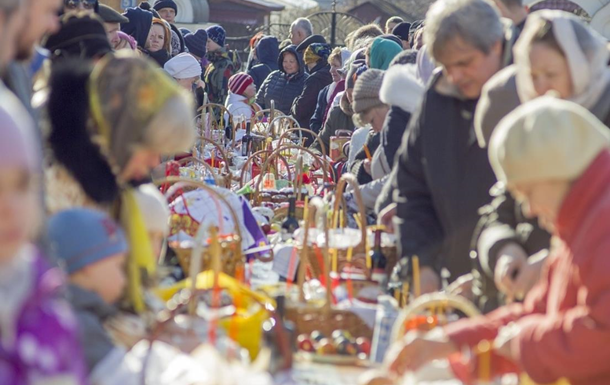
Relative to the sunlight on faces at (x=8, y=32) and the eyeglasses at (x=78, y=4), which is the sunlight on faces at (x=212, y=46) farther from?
the sunlight on faces at (x=8, y=32)

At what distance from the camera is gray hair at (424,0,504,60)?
372 cm

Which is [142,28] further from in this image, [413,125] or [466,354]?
[466,354]

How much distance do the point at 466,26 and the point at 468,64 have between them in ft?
0.43

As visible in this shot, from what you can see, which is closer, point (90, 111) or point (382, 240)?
point (90, 111)

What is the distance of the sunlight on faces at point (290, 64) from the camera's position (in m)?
12.2

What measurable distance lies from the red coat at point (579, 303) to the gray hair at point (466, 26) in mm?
1166

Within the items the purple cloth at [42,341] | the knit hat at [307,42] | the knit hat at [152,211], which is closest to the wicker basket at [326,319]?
the knit hat at [152,211]

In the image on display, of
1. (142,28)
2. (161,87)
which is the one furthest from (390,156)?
(142,28)

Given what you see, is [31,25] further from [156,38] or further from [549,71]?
[156,38]

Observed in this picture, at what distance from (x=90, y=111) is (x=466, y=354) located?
1.16 meters

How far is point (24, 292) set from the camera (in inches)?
83.4

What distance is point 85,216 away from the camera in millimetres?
2932

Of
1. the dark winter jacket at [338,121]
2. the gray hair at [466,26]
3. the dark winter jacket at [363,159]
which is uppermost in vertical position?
the gray hair at [466,26]

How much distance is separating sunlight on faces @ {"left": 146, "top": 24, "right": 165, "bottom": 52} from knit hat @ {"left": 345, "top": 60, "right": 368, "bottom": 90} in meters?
1.80
